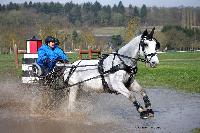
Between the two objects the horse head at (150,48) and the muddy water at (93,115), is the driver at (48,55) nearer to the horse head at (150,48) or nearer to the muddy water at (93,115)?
the muddy water at (93,115)

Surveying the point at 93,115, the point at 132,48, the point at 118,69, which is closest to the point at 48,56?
the point at 93,115

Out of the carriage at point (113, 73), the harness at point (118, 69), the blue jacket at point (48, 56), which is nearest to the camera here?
the carriage at point (113, 73)

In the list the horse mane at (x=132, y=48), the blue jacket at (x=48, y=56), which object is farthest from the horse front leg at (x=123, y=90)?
the blue jacket at (x=48, y=56)

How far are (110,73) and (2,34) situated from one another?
390 ft

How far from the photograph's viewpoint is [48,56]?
12.5 metres

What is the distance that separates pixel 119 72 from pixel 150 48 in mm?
925

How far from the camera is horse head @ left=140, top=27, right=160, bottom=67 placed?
34.8ft

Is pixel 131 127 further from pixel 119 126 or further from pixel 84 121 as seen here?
pixel 84 121

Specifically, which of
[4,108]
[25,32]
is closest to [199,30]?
[25,32]

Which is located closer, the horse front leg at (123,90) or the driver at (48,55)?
the horse front leg at (123,90)

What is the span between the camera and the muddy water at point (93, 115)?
10023mm

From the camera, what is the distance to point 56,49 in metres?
12.6

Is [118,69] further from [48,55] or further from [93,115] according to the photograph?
[48,55]

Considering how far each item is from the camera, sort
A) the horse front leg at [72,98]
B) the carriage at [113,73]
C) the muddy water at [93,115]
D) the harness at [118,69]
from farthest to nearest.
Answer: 1. the horse front leg at [72,98]
2. the harness at [118,69]
3. the carriage at [113,73]
4. the muddy water at [93,115]
